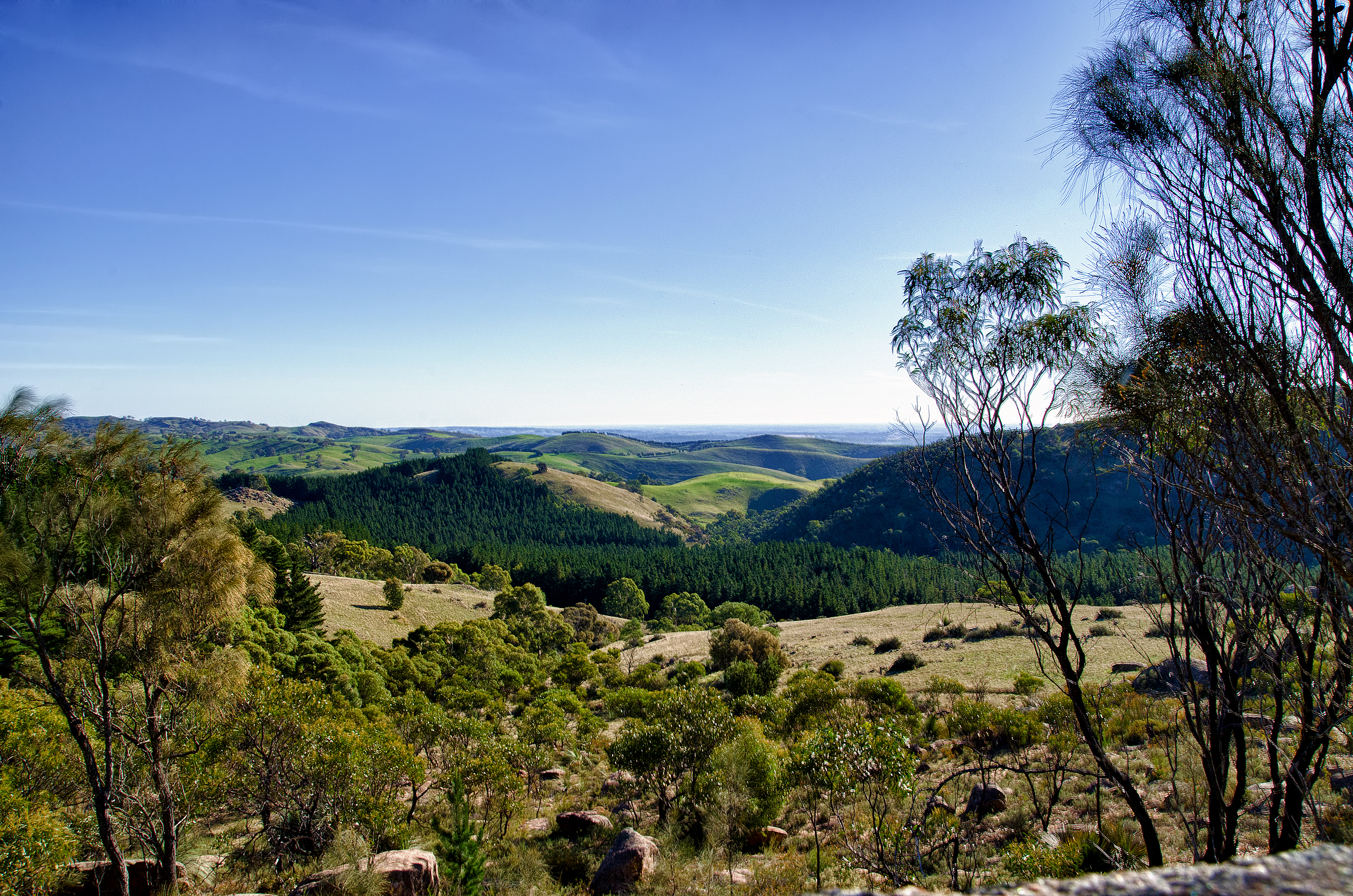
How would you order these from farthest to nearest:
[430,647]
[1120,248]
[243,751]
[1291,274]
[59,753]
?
[430,647] < [243,751] < [59,753] < [1120,248] < [1291,274]

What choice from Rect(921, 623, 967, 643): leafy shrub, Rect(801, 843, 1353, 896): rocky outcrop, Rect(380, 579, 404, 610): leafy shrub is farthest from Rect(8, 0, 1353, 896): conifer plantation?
Rect(380, 579, 404, 610): leafy shrub

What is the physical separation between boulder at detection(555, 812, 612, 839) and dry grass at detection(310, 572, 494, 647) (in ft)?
123

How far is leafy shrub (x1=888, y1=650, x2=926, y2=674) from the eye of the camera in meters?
38.5

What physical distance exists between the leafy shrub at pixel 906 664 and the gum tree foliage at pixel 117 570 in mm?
36825

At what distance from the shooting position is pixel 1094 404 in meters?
7.85

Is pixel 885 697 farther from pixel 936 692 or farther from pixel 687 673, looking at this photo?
pixel 687 673

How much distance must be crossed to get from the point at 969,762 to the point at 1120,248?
1824cm

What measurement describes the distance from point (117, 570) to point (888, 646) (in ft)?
149

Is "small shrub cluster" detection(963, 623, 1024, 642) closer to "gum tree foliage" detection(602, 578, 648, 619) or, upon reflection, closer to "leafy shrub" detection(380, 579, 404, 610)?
"gum tree foliage" detection(602, 578, 648, 619)

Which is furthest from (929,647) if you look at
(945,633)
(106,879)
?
(106,879)

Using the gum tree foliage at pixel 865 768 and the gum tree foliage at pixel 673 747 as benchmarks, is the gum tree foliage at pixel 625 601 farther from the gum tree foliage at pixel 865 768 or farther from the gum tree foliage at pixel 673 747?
the gum tree foliage at pixel 865 768

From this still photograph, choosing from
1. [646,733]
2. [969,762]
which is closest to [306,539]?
[646,733]

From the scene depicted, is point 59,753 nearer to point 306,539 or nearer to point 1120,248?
point 1120,248

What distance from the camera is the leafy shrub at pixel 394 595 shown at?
6134 centimetres
